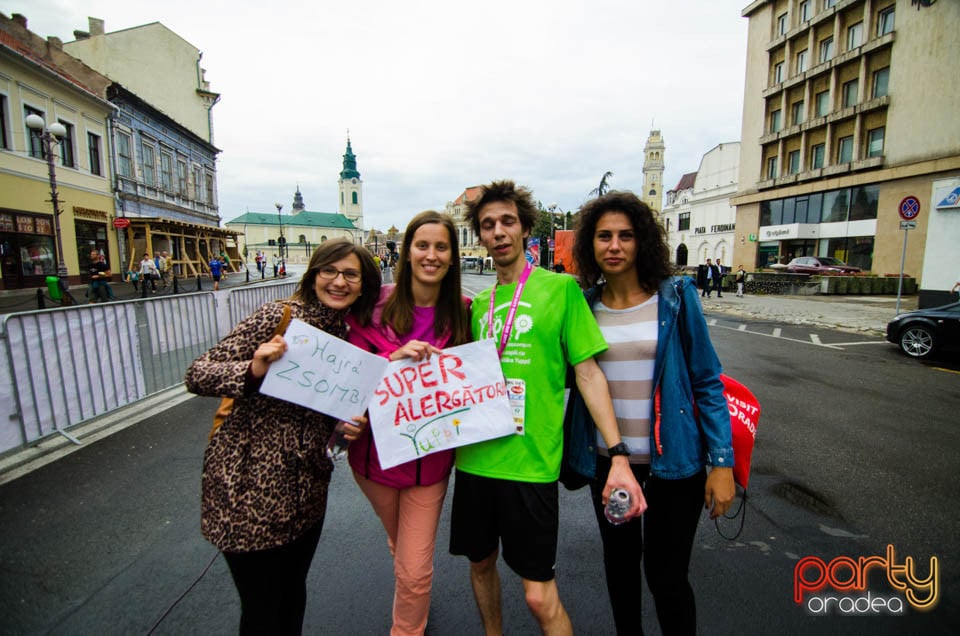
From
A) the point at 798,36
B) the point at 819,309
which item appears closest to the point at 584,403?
the point at 819,309

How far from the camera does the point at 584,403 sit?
2006 millimetres

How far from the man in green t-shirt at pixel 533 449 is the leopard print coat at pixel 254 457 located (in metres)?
0.60

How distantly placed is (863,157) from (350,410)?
37.9 meters

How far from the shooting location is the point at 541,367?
1854 mm

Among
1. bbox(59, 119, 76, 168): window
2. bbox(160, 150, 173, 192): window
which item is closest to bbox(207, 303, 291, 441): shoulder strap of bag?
bbox(59, 119, 76, 168): window

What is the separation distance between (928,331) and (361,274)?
11.2 m

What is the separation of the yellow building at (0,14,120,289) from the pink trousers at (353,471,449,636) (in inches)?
850

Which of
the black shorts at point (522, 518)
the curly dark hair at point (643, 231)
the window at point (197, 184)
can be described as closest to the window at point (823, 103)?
the curly dark hair at point (643, 231)

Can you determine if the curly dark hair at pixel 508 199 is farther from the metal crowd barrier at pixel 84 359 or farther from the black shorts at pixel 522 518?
the metal crowd barrier at pixel 84 359

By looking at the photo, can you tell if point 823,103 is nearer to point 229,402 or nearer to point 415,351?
point 415,351

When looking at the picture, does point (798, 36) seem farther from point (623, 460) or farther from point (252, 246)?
point (252, 246)

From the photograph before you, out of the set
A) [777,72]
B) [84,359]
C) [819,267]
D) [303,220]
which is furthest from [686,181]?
[303,220]

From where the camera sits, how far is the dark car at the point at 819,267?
83.1 feet

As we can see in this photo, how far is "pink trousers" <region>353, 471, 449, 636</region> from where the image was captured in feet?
6.23
